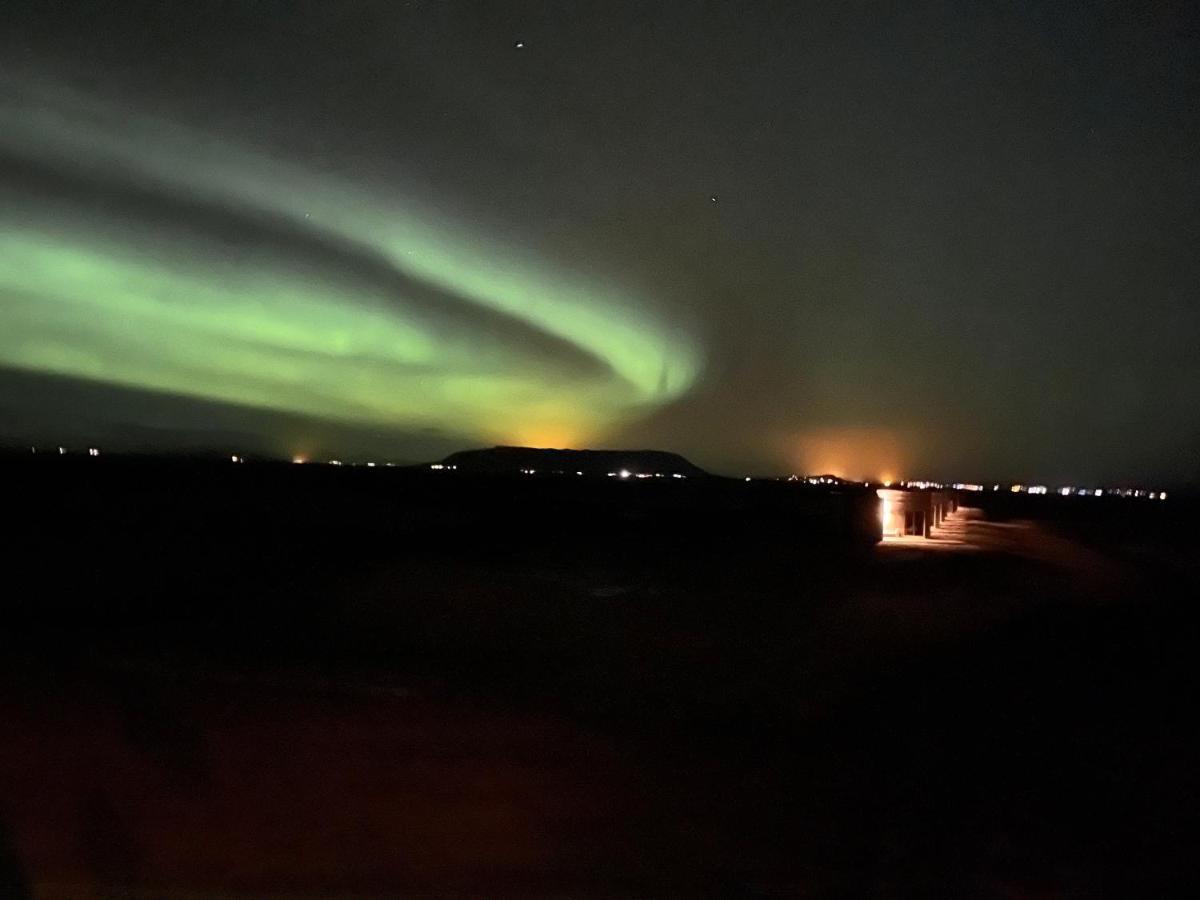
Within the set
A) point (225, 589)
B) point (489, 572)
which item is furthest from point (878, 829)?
point (489, 572)

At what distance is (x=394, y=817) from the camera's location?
7.57 metres

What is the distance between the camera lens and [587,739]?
10.2 m

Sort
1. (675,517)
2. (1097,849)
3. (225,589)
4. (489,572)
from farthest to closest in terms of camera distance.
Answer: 1. (675,517)
2. (489,572)
3. (225,589)
4. (1097,849)

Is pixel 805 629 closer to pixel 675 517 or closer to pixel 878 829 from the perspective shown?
pixel 878 829

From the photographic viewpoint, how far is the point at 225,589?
74.7ft

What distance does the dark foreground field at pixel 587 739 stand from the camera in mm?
6844

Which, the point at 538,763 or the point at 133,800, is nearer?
the point at 133,800

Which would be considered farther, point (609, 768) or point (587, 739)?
point (587, 739)

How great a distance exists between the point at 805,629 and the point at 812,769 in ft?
29.3

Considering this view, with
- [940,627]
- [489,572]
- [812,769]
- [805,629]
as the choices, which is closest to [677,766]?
[812,769]

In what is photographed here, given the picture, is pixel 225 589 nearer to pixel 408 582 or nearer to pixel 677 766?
pixel 408 582

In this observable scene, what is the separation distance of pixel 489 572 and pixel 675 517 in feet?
122

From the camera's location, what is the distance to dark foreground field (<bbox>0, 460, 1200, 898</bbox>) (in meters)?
6.84

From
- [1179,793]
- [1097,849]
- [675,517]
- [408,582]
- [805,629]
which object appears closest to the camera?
[1097,849]
